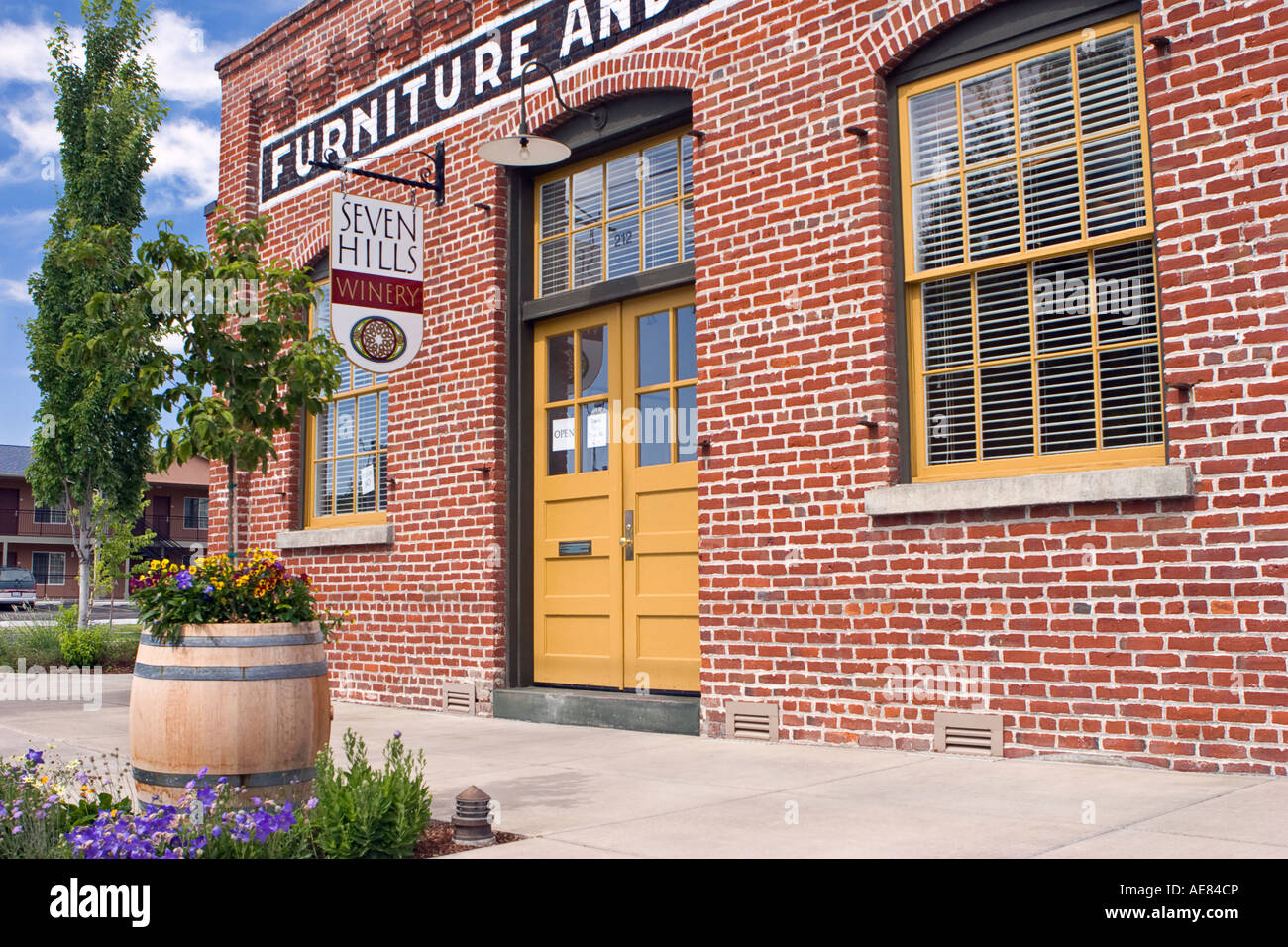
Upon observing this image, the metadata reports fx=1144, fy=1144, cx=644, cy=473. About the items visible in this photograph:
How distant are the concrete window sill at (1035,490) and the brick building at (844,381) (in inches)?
0.8

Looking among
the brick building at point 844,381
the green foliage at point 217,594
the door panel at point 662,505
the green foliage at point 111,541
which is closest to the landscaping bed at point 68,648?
the green foliage at point 111,541

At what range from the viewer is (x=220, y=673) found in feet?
14.6

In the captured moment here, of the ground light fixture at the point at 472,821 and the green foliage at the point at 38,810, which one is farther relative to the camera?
the ground light fixture at the point at 472,821

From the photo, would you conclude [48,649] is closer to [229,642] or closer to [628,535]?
[628,535]

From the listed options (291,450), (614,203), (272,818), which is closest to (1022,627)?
(272,818)

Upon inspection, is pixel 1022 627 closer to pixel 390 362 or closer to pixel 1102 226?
pixel 1102 226

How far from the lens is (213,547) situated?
11070 mm

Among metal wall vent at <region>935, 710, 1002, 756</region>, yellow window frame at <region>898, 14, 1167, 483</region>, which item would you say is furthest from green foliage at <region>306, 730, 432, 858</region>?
yellow window frame at <region>898, 14, 1167, 483</region>

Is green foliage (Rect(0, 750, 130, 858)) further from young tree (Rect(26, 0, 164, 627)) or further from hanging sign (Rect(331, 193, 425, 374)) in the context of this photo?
young tree (Rect(26, 0, 164, 627))

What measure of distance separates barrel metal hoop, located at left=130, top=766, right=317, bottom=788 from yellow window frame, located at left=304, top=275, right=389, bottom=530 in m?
5.92

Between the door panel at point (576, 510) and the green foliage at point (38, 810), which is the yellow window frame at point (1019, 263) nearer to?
the door panel at point (576, 510)

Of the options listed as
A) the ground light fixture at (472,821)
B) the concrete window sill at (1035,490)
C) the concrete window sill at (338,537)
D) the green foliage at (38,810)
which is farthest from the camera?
the concrete window sill at (338,537)

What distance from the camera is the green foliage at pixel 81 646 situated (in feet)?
44.9

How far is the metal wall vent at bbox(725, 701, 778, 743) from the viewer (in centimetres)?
722
